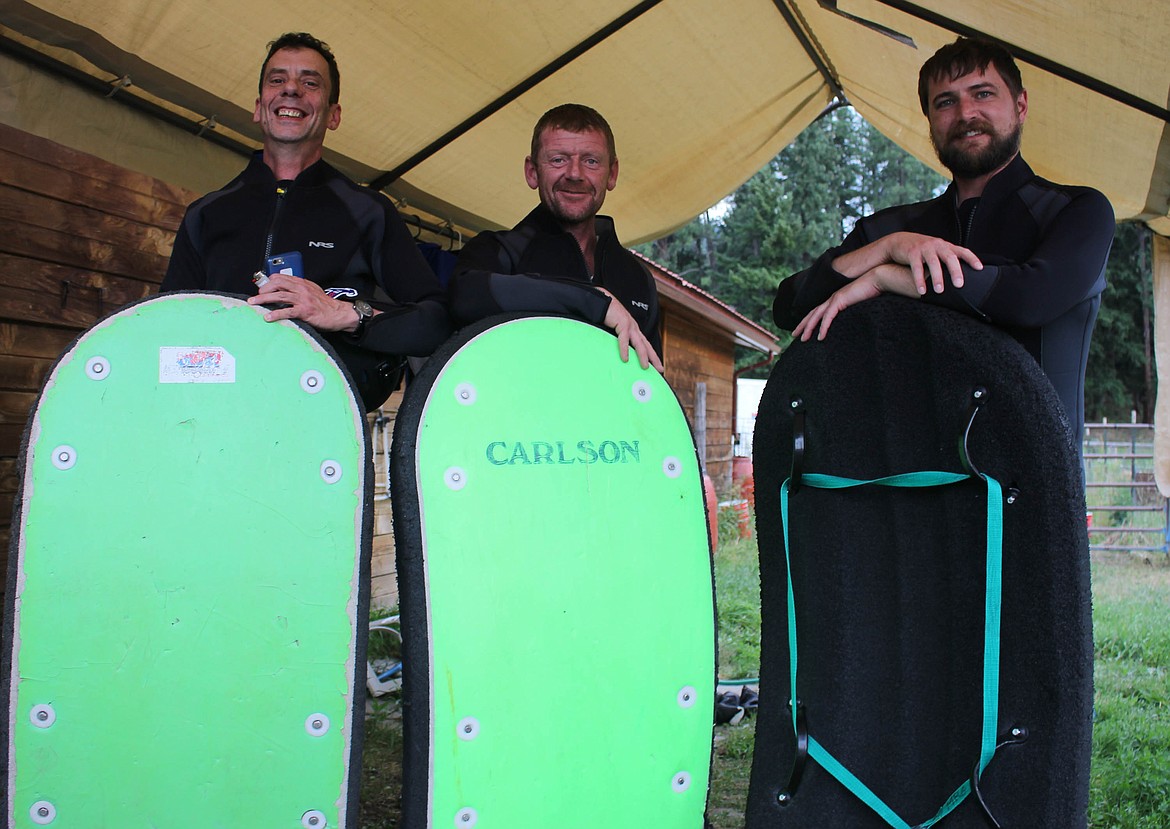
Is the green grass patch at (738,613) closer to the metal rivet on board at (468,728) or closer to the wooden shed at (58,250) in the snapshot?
the metal rivet on board at (468,728)

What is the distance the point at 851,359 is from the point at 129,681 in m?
1.21

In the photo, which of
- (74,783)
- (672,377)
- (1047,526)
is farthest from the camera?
(672,377)

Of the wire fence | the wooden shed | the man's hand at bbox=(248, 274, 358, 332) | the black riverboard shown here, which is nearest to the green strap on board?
the black riverboard

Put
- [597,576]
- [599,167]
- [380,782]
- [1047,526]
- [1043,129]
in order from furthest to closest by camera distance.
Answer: [1043,129] < [380,782] < [599,167] < [597,576] < [1047,526]

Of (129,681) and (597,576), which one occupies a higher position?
(597,576)

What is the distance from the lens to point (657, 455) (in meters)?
1.67

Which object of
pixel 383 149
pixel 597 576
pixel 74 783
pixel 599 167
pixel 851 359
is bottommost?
pixel 74 783

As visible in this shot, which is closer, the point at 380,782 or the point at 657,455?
the point at 657,455

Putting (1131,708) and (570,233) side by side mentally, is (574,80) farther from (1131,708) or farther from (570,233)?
(1131,708)

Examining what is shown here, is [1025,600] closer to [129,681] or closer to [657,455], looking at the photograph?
[657,455]

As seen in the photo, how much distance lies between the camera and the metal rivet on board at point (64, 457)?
142 cm

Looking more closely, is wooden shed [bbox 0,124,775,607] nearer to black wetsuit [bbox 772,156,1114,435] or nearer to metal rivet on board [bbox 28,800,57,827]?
metal rivet on board [bbox 28,800,57,827]

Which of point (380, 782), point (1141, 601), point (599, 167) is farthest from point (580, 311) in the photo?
point (1141, 601)

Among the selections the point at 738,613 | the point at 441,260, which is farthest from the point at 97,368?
the point at 738,613
